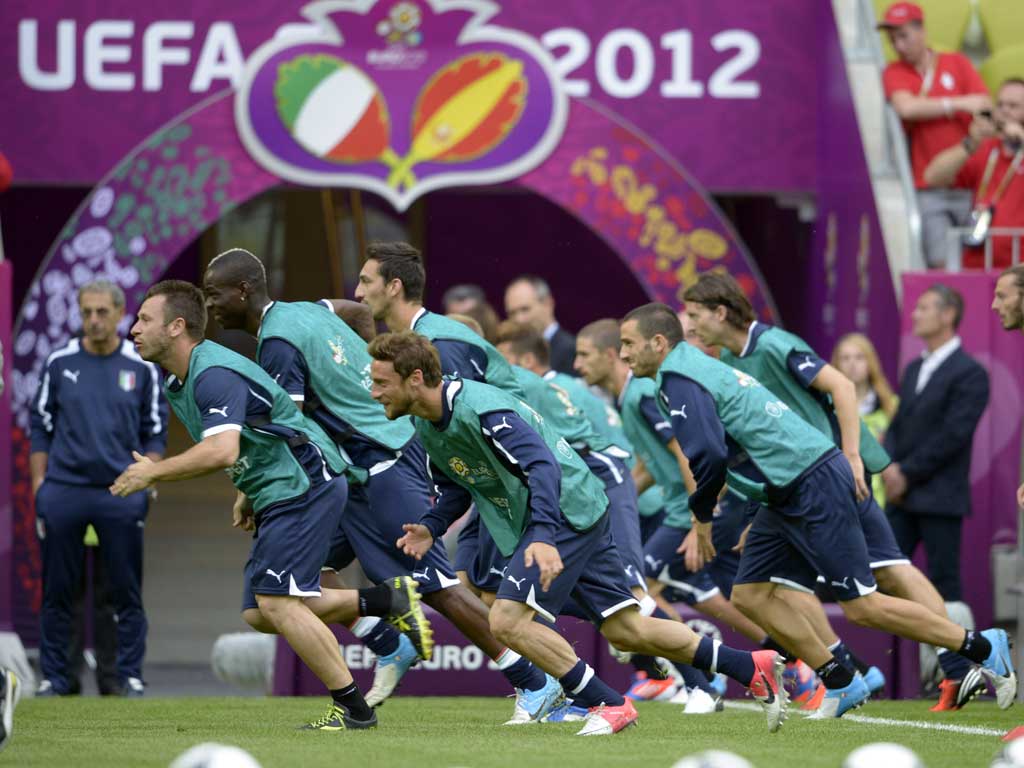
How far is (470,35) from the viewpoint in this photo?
13.8m

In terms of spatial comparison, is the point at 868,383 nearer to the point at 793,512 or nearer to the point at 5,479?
the point at 793,512

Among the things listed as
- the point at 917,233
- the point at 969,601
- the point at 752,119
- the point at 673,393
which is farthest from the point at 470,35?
the point at 673,393

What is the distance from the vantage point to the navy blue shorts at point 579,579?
7.78m

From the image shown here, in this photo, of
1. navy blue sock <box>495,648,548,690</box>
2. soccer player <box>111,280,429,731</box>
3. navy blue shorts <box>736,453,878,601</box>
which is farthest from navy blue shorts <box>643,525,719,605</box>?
soccer player <box>111,280,429,731</box>

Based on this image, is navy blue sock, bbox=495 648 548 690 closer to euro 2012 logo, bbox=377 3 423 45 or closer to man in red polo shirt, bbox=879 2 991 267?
man in red polo shirt, bbox=879 2 991 267

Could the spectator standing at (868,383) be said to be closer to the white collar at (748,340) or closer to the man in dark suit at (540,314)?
the man in dark suit at (540,314)

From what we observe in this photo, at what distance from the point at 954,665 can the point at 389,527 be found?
3.00 meters

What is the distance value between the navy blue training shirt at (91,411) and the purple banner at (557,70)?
3430 mm

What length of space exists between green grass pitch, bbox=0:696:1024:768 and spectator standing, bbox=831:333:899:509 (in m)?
2.29

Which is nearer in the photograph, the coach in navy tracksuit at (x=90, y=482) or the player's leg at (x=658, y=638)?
the player's leg at (x=658, y=638)

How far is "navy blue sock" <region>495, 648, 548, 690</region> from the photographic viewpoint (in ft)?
28.7

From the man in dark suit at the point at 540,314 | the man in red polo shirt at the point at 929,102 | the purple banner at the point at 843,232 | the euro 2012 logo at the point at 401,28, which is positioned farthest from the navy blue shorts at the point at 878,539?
the euro 2012 logo at the point at 401,28

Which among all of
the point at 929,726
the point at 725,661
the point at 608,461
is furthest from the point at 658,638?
the point at 608,461

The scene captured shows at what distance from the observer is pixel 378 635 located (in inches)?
364
